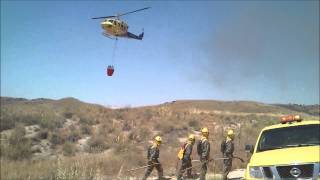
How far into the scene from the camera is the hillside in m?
24.2

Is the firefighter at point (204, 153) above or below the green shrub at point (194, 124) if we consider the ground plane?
below

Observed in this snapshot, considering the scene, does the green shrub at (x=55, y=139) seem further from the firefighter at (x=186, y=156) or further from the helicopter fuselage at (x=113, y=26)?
the firefighter at (x=186, y=156)

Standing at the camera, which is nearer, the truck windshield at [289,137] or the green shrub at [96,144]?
the truck windshield at [289,137]

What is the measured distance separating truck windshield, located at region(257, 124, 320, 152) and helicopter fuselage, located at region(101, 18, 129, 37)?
1041 cm

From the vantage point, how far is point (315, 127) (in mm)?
11156

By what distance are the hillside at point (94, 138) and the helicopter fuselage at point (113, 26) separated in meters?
6.09

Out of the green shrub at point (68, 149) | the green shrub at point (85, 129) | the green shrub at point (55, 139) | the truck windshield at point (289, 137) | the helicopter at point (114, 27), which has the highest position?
the helicopter at point (114, 27)

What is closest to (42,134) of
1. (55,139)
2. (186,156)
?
(55,139)

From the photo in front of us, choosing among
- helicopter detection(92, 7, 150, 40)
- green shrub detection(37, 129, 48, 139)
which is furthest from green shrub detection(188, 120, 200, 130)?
helicopter detection(92, 7, 150, 40)

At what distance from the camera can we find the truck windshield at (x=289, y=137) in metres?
10.9

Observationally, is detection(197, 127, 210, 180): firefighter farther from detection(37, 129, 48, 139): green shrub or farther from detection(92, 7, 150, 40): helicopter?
detection(37, 129, 48, 139): green shrub

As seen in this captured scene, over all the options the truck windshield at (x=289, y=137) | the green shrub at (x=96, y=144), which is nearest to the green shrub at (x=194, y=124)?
the green shrub at (x=96, y=144)

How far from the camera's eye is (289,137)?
11.2 m

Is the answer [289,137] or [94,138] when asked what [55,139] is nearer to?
[94,138]
